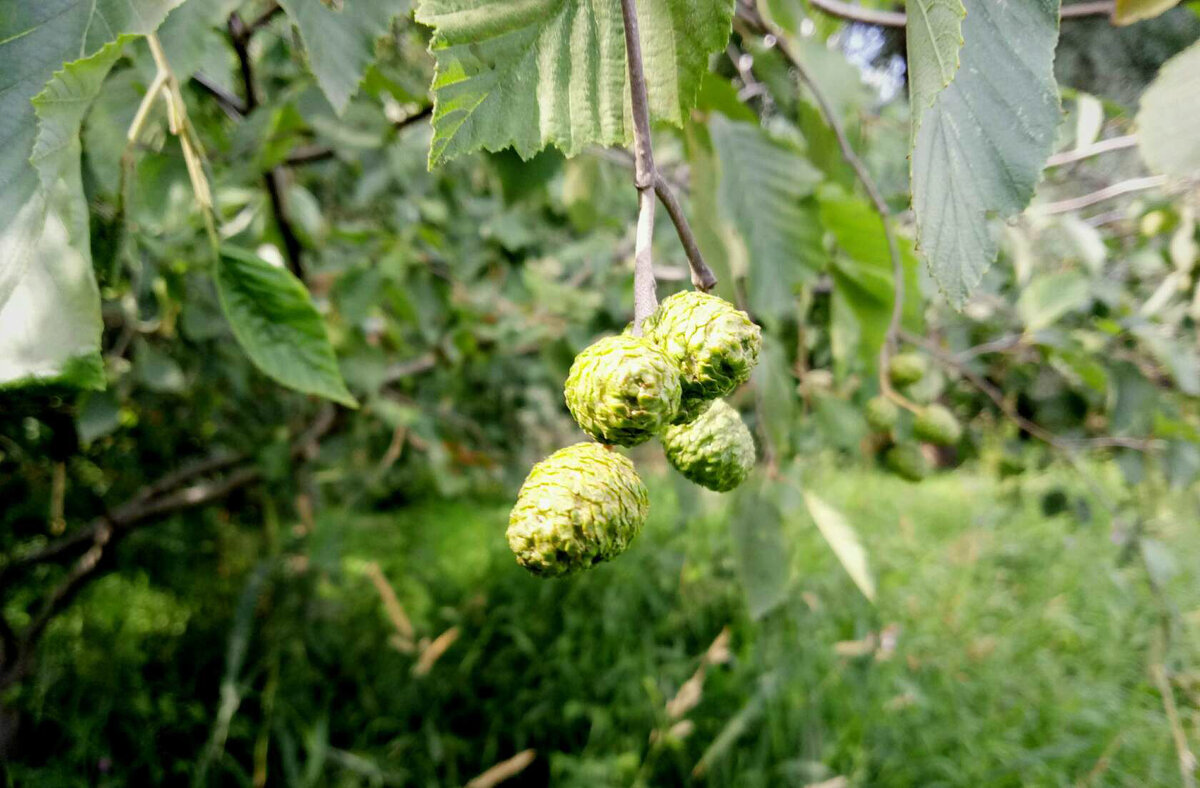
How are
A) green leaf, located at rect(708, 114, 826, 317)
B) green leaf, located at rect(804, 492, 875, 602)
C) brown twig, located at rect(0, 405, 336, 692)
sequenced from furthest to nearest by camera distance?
brown twig, located at rect(0, 405, 336, 692)
green leaf, located at rect(804, 492, 875, 602)
green leaf, located at rect(708, 114, 826, 317)

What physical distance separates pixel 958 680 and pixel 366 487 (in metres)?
3.03

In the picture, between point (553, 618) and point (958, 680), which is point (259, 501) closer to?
point (553, 618)

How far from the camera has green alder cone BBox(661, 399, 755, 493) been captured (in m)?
0.69

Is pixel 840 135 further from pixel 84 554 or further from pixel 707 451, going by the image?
pixel 84 554

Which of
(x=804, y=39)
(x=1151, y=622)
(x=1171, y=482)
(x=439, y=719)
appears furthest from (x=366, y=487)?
(x=1151, y=622)

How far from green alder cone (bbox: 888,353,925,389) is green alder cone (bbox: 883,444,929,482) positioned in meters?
0.21

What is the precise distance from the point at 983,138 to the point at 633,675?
2970 millimetres

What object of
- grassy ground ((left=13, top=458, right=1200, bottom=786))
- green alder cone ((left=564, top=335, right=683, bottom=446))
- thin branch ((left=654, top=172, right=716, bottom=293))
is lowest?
grassy ground ((left=13, top=458, right=1200, bottom=786))

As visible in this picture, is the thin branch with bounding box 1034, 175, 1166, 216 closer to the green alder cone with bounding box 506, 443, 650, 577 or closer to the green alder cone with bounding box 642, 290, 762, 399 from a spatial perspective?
the green alder cone with bounding box 642, 290, 762, 399

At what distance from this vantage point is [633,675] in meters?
3.14

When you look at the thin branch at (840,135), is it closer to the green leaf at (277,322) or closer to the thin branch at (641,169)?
the thin branch at (641,169)

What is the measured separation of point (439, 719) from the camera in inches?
117

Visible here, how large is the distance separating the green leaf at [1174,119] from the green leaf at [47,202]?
1.04 meters

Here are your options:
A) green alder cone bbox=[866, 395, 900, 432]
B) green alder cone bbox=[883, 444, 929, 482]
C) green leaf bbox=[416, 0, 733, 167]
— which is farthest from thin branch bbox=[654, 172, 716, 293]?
green alder cone bbox=[883, 444, 929, 482]
